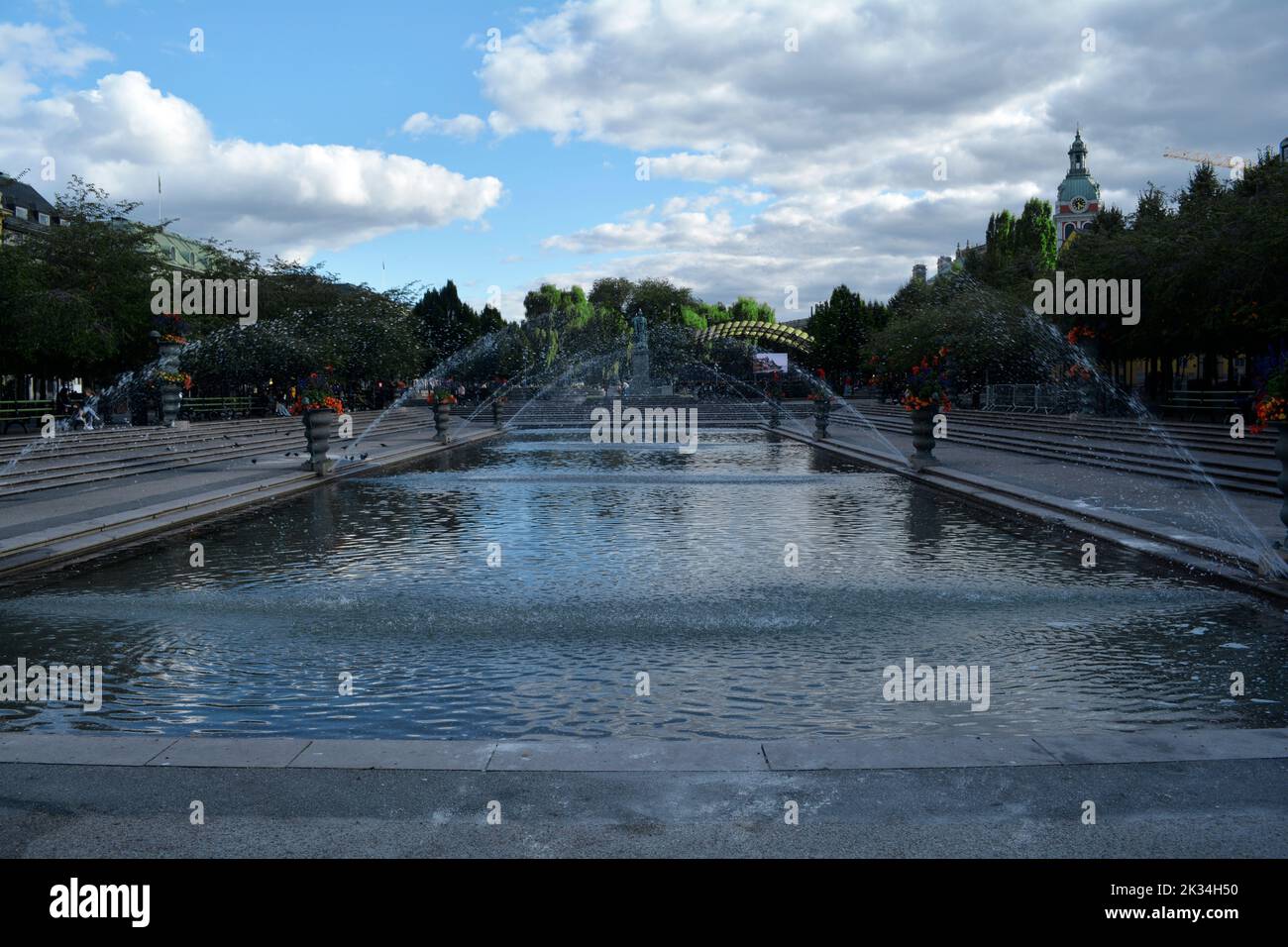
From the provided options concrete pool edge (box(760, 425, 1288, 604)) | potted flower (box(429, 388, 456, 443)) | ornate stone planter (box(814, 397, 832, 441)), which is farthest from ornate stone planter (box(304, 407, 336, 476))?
ornate stone planter (box(814, 397, 832, 441))

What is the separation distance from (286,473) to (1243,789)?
20.5 meters

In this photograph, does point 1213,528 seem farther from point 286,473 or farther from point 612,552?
point 286,473

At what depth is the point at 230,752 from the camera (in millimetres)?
5398

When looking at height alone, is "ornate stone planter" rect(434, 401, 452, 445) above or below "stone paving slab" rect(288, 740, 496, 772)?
above

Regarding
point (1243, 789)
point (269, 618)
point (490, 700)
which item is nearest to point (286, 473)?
point (269, 618)

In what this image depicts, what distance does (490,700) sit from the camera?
6.58m

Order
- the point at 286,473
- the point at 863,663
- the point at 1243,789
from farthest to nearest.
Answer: the point at 286,473, the point at 863,663, the point at 1243,789

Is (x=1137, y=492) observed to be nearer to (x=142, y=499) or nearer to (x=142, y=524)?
(x=142, y=524)

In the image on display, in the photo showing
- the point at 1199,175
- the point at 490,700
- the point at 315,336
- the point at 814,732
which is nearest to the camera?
the point at 814,732

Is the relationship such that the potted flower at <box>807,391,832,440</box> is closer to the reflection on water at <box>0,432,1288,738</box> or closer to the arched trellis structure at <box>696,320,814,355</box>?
the reflection on water at <box>0,432,1288,738</box>

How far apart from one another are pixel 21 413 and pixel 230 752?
30.8 meters

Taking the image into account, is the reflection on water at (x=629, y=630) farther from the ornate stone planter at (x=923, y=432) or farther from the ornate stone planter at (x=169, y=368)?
the ornate stone planter at (x=169, y=368)

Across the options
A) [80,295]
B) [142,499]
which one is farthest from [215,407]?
[142,499]

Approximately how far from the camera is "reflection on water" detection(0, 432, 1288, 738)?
20.7 feet
